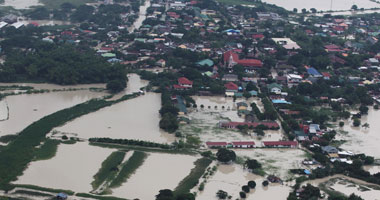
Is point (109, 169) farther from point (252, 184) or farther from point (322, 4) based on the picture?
point (322, 4)

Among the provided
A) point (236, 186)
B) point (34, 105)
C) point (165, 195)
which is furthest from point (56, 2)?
point (165, 195)

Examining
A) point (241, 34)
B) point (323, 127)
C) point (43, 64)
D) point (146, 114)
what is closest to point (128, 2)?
point (241, 34)

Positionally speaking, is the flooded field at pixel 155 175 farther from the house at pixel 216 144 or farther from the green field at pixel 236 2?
the green field at pixel 236 2

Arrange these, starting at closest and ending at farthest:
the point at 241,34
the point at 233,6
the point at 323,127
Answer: the point at 323,127 → the point at 241,34 → the point at 233,6

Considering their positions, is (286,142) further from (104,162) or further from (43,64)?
(43,64)

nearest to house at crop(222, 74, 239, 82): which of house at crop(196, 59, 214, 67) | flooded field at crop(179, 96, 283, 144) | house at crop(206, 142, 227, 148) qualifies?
house at crop(196, 59, 214, 67)

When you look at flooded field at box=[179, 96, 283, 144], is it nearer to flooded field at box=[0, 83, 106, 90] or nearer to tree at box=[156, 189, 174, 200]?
tree at box=[156, 189, 174, 200]
